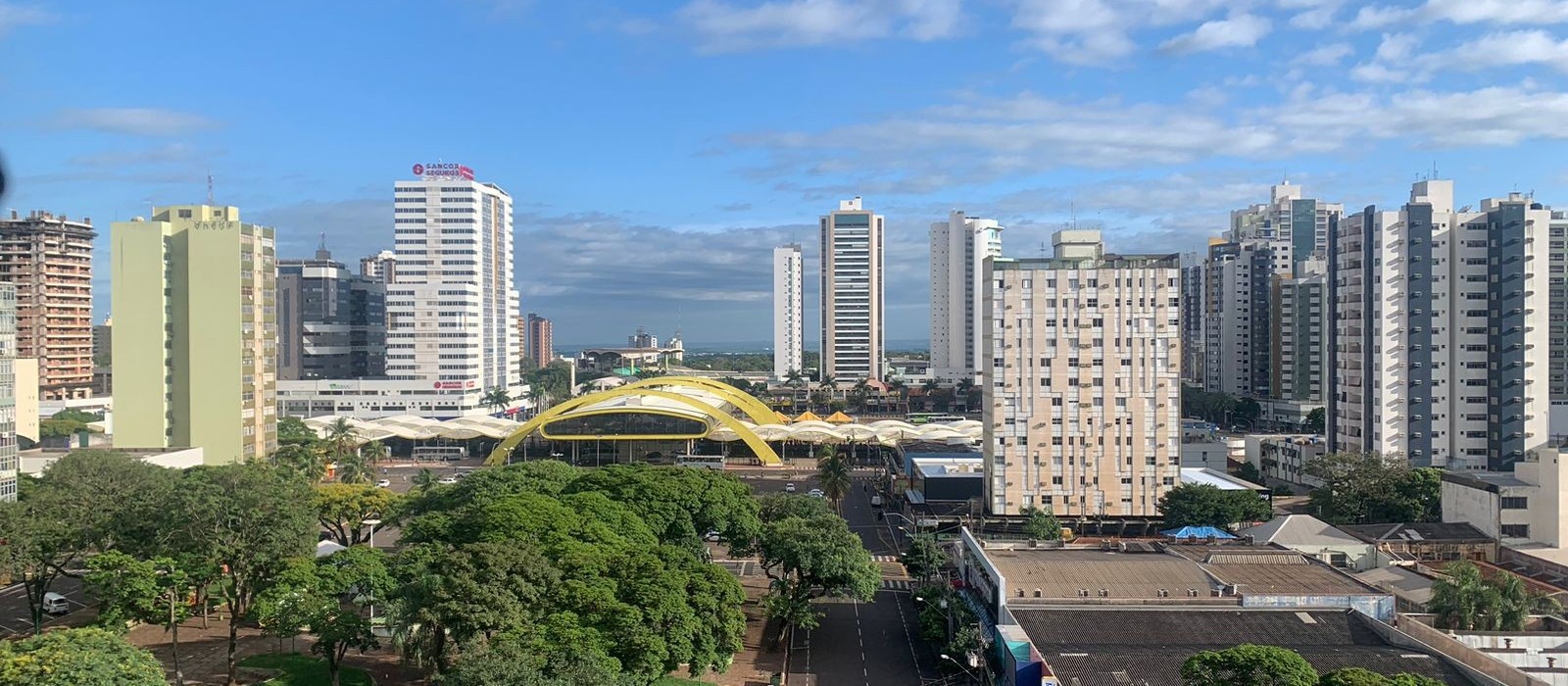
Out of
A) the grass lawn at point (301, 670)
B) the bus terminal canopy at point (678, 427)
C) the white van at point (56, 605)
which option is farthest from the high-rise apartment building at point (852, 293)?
the grass lawn at point (301, 670)

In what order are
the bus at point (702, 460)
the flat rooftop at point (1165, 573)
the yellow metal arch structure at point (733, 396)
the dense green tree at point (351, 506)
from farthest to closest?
the yellow metal arch structure at point (733, 396) < the bus at point (702, 460) < the dense green tree at point (351, 506) < the flat rooftop at point (1165, 573)

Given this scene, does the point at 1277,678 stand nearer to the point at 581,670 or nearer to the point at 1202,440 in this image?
the point at 581,670

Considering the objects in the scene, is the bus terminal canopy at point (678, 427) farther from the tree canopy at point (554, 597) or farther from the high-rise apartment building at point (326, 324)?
the high-rise apartment building at point (326, 324)

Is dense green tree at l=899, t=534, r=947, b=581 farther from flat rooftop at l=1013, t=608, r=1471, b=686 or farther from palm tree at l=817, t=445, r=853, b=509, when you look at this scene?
palm tree at l=817, t=445, r=853, b=509

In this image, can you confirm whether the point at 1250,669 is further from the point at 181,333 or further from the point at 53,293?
the point at 53,293

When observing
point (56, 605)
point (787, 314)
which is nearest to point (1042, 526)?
point (56, 605)

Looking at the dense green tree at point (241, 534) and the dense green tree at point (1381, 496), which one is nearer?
the dense green tree at point (241, 534)
